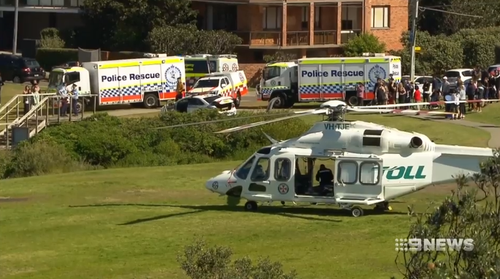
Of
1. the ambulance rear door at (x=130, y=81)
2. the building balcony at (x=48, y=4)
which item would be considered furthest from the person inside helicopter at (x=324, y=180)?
the building balcony at (x=48, y=4)

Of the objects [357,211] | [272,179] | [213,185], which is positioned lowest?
[357,211]

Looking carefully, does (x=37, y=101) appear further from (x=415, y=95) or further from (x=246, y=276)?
(x=246, y=276)

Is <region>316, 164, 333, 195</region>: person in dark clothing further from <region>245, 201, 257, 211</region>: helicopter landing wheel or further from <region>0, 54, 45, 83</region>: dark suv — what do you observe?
<region>0, 54, 45, 83</region>: dark suv

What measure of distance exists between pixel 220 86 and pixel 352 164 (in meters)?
27.8

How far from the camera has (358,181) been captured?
21828 millimetres

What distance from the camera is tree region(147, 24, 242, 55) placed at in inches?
2467

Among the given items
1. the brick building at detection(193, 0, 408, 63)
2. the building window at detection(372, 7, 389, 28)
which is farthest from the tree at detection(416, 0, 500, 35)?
the brick building at detection(193, 0, 408, 63)

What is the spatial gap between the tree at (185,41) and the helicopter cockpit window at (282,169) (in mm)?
40767

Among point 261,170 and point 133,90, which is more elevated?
point 133,90

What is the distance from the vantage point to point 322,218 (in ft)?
74.1

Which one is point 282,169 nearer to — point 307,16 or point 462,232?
point 462,232

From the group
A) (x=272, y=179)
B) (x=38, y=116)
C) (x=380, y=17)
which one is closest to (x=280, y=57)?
(x=380, y=17)

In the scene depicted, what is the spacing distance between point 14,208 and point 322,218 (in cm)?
804

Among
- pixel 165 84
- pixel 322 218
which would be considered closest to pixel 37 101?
pixel 165 84
